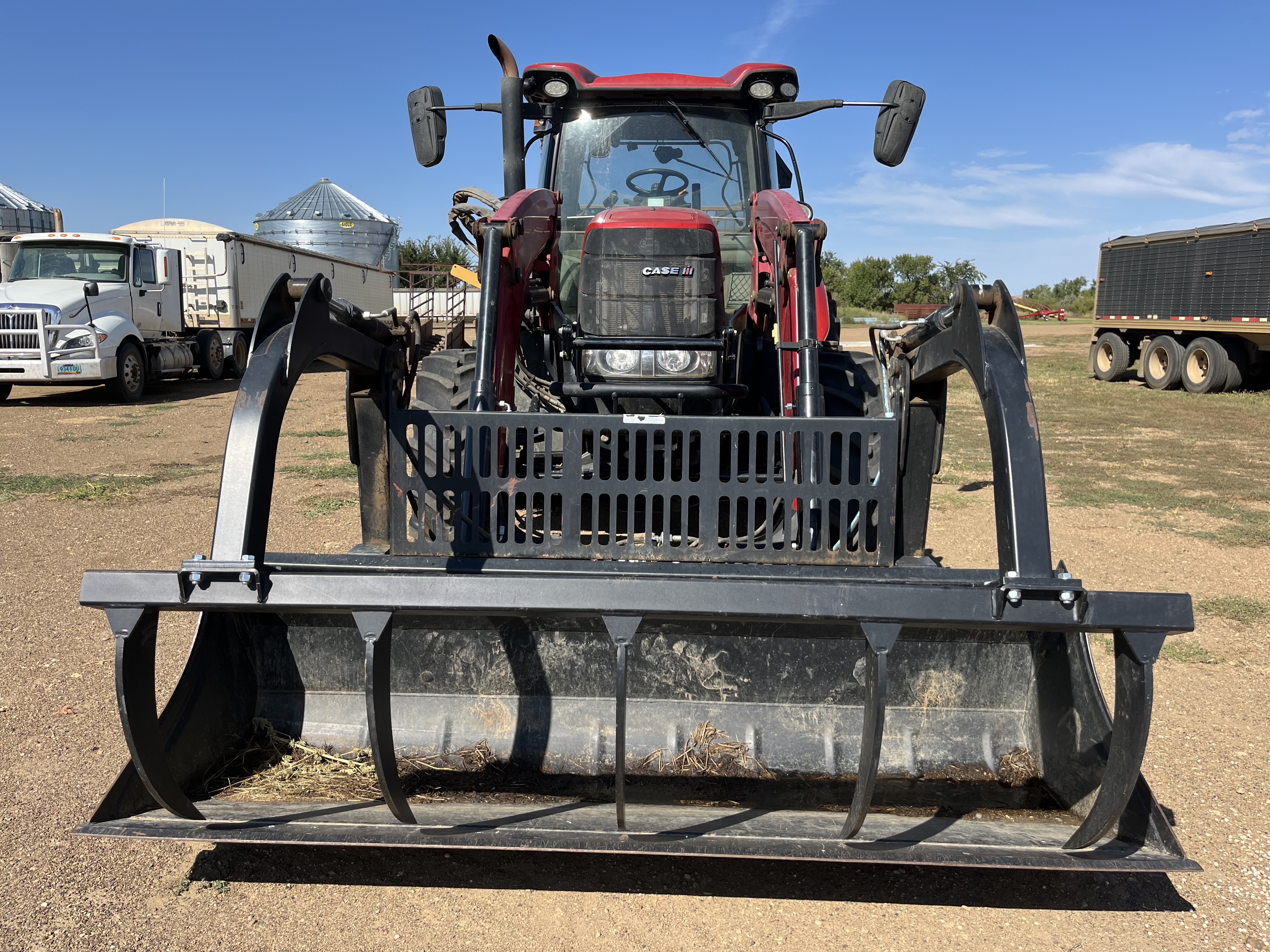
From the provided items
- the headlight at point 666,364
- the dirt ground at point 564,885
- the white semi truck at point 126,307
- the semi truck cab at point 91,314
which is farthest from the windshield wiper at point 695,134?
the semi truck cab at point 91,314

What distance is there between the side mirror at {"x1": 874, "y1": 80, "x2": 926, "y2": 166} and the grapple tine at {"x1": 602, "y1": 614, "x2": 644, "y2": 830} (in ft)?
9.74

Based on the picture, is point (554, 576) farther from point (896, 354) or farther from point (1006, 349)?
point (896, 354)

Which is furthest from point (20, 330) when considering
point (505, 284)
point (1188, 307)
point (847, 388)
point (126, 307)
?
point (1188, 307)

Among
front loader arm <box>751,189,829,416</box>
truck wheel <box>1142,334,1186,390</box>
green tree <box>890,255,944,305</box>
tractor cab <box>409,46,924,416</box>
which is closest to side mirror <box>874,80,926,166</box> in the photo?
tractor cab <box>409,46,924,416</box>

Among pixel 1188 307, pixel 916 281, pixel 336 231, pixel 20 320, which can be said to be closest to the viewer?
pixel 20 320

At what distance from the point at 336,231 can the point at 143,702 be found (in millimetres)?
43624

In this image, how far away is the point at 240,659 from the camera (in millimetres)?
3098

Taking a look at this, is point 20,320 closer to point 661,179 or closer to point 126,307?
point 126,307

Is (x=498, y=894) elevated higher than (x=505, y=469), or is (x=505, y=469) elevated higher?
(x=505, y=469)

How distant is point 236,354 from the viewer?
19422 millimetres

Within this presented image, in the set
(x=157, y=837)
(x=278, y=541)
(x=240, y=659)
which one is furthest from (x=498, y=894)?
(x=278, y=541)

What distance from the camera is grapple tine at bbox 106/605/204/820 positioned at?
224cm

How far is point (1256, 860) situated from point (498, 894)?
2.26 meters

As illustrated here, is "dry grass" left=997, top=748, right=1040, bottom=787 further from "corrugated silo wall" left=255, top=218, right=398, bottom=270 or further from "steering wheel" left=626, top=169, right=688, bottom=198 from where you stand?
"corrugated silo wall" left=255, top=218, right=398, bottom=270
